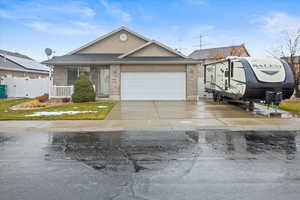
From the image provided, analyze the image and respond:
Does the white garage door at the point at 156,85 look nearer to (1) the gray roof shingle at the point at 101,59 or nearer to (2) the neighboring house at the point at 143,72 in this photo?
(2) the neighboring house at the point at 143,72

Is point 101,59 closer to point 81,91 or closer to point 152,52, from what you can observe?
point 81,91

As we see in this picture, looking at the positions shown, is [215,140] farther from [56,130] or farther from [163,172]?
[56,130]

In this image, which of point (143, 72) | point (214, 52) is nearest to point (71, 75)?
point (143, 72)

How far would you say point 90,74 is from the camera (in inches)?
912

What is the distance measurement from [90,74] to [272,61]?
47.0 ft

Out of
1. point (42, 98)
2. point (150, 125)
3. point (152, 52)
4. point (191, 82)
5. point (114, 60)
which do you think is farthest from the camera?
point (152, 52)

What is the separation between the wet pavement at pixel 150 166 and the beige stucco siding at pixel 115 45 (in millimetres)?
16759

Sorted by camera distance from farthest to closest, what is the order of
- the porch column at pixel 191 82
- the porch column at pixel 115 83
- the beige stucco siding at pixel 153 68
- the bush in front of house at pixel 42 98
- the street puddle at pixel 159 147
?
the beige stucco siding at pixel 153 68, the porch column at pixel 191 82, the porch column at pixel 115 83, the bush in front of house at pixel 42 98, the street puddle at pixel 159 147

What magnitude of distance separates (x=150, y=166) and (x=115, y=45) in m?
20.4

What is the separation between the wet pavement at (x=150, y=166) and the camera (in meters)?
4.37

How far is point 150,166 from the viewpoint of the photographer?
5652mm

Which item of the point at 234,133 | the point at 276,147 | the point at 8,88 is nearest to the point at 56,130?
the point at 234,133

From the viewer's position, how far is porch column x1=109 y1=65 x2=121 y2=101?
21641 mm

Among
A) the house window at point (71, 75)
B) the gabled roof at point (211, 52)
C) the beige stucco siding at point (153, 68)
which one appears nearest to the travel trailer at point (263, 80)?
the beige stucco siding at point (153, 68)
